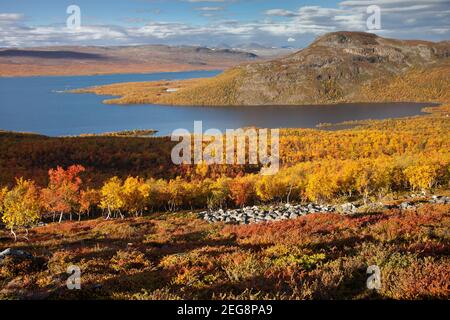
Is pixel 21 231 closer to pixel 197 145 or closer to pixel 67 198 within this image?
pixel 67 198

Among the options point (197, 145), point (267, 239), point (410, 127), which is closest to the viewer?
point (267, 239)

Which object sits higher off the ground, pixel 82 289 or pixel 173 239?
pixel 82 289

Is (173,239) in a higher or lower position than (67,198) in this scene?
higher

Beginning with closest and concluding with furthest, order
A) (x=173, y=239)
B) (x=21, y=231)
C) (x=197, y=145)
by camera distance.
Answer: (x=173, y=239), (x=21, y=231), (x=197, y=145)

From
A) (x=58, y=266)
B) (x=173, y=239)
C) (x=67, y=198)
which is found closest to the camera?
(x=58, y=266)

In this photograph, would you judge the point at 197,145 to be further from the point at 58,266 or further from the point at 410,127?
the point at 58,266

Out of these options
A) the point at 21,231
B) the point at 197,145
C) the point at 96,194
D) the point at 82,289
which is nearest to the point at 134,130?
the point at 197,145

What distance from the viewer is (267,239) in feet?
64.7

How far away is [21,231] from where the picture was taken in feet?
156

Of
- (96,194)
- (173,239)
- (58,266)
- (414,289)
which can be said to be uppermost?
(414,289)

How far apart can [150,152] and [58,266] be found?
109881 mm
